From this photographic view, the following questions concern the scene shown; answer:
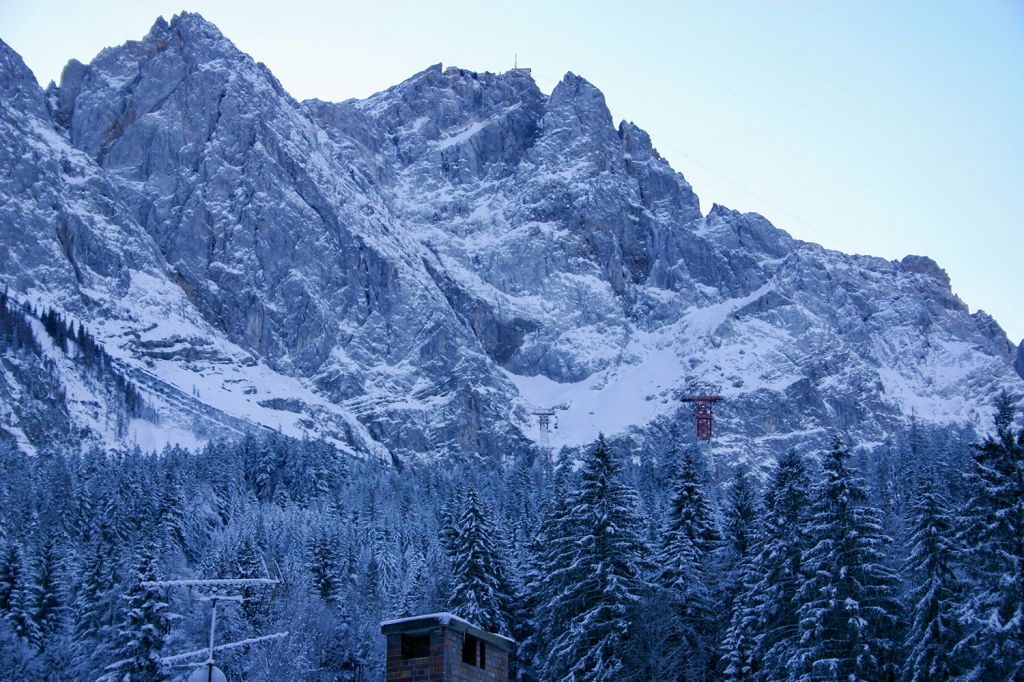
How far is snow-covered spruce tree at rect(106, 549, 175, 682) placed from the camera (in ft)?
183

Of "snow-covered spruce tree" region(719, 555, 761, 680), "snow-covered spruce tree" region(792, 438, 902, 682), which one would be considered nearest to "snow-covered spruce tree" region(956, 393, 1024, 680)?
"snow-covered spruce tree" region(792, 438, 902, 682)

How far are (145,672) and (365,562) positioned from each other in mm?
39283

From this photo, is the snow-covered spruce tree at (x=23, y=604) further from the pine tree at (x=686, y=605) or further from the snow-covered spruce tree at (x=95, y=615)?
the pine tree at (x=686, y=605)

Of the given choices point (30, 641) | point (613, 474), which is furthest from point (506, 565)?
point (30, 641)

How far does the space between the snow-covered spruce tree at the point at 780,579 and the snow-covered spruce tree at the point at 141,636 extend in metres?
24.0

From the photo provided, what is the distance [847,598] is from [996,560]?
21.6 ft

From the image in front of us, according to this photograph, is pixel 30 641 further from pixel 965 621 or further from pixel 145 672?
pixel 965 621

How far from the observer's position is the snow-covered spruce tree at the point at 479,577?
6100 centimetres

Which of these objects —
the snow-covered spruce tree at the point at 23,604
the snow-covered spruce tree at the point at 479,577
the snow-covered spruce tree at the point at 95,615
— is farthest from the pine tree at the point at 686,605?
the snow-covered spruce tree at the point at 23,604

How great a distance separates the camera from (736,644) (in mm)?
53781

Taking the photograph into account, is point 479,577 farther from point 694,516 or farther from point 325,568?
point 325,568

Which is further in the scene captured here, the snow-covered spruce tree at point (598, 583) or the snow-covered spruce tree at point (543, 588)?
the snow-covered spruce tree at point (543, 588)

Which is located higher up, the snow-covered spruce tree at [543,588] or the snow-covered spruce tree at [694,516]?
the snow-covered spruce tree at [694,516]

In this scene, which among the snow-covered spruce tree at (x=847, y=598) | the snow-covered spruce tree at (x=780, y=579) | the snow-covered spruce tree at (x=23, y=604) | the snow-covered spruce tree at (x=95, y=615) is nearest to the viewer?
the snow-covered spruce tree at (x=847, y=598)
